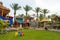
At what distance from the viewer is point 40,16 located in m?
69.9

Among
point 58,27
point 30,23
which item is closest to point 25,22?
point 30,23

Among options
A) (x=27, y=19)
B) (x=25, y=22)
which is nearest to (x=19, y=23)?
(x=25, y=22)

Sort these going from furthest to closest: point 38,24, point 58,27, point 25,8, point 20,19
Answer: point 25,8 → point 38,24 → point 20,19 → point 58,27

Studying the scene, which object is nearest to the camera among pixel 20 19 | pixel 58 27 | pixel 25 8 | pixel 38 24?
pixel 58 27

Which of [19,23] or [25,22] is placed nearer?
[19,23]

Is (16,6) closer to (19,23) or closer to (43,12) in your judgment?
(19,23)

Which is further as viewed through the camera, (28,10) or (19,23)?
(28,10)

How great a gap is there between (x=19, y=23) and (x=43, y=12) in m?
16.7

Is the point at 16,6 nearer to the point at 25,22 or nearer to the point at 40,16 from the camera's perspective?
the point at 25,22

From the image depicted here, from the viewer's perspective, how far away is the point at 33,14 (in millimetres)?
69375

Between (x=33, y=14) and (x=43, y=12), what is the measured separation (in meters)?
4.92

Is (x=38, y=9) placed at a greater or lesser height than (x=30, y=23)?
greater

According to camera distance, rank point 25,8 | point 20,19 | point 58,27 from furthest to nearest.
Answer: point 25,8
point 20,19
point 58,27

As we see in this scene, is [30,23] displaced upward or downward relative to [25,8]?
downward
